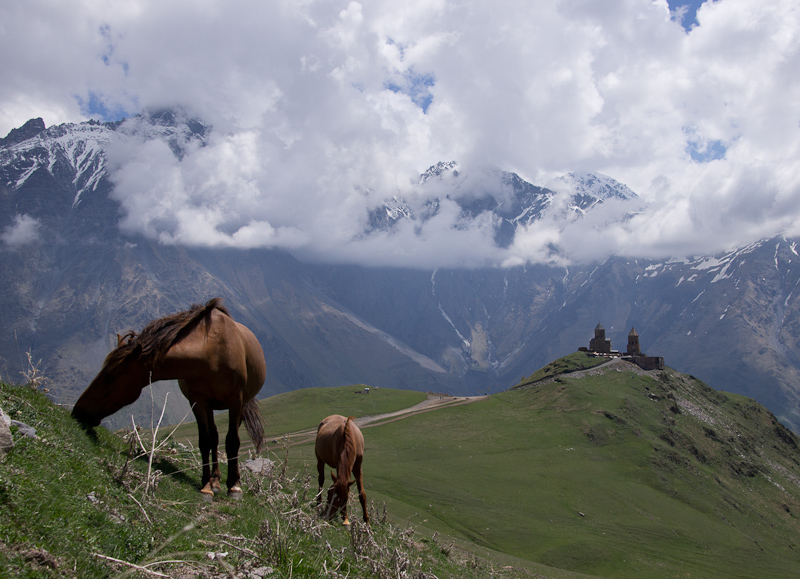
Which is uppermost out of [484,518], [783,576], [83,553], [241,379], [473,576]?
[241,379]

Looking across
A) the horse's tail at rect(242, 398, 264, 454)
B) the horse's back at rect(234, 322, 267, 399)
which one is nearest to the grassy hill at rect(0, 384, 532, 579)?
the horse's tail at rect(242, 398, 264, 454)

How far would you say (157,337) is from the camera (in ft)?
25.8

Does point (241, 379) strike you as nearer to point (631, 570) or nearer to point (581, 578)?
point (581, 578)

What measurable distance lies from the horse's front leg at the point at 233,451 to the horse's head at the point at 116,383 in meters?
1.60

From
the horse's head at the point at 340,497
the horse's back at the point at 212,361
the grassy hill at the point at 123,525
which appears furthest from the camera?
the horse's head at the point at 340,497

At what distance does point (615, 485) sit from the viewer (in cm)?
5175

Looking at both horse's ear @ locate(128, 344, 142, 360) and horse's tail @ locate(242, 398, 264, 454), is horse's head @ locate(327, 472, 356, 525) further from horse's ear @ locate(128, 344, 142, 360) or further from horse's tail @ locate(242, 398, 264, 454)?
horse's ear @ locate(128, 344, 142, 360)

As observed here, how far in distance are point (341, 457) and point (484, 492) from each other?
38.1 m

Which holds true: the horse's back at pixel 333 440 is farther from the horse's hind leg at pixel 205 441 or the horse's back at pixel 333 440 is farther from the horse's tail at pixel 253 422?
the horse's hind leg at pixel 205 441

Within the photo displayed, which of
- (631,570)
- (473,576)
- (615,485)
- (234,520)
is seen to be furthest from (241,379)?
(615,485)

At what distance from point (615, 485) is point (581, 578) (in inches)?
1205

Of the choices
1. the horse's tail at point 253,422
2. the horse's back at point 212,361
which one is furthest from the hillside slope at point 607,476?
the horse's back at point 212,361

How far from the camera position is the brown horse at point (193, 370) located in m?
7.73

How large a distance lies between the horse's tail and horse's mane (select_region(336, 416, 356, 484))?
5.72 ft
